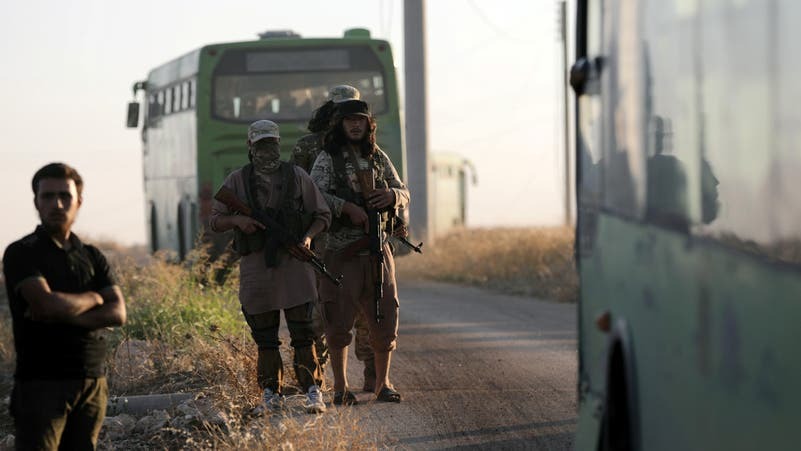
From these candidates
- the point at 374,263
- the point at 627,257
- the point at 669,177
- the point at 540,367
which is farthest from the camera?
the point at 540,367

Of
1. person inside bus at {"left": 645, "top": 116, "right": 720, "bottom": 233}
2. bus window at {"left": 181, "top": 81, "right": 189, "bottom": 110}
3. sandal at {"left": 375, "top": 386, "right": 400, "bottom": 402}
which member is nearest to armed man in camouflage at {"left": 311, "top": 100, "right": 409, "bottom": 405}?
A: sandal at {"left": 375, "top": 386, "right": 400, "bottom": 402}

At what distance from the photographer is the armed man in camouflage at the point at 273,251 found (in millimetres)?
9141

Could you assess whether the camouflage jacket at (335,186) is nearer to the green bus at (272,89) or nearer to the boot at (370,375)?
the boot at (370,375)

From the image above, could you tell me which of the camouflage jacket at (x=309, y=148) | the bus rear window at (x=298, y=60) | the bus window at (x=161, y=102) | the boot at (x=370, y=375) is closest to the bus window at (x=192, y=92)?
the bus rear window at (x=298, y=60)

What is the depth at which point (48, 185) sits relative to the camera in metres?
5.65

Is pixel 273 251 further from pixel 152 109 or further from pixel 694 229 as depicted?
pixel 152 109

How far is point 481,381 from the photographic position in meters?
11.3

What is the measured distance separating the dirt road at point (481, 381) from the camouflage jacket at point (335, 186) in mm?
1025

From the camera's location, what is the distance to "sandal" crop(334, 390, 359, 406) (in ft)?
31.6

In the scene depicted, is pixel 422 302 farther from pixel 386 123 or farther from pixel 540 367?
pixel 540 367

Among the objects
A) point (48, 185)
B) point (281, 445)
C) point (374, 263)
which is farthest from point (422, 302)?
point (48, 185)

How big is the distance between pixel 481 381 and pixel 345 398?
6.12ft

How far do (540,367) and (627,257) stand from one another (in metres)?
6.94

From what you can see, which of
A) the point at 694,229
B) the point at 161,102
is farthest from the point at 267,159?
the point at 161,102
